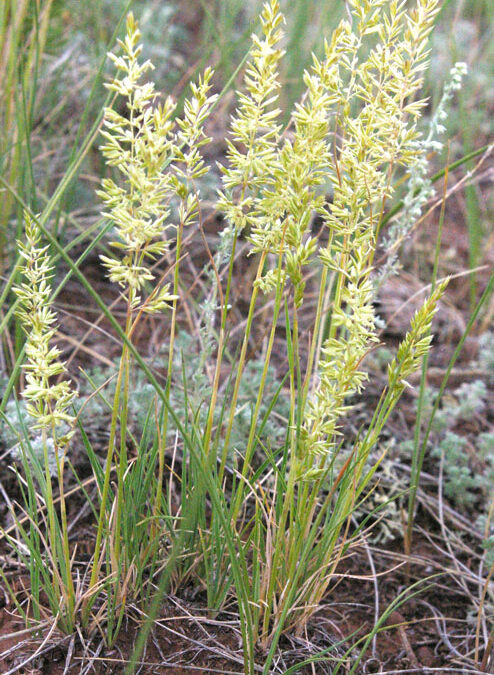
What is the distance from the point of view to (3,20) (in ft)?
6.76

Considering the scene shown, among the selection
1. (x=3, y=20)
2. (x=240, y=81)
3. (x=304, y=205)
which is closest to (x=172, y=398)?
(x=304, y=205)

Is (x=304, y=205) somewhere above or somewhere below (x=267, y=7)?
below

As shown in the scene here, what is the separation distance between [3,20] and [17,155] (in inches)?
16.8

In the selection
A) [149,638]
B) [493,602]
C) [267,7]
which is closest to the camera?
[267,7]

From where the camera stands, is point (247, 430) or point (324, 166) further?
point (247, 430)

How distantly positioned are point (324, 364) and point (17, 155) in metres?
1.37

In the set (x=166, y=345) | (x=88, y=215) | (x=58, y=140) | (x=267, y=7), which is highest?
(x=267, y=7)

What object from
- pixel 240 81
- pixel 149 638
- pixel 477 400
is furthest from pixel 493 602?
pixel 240 81

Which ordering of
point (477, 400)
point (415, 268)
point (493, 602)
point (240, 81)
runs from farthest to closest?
point (240, 81) < point (415, 268) < point (477, 400) < point (493, 602)

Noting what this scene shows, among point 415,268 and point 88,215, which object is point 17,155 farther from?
point 415,268

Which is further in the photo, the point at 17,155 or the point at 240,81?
the point at 240,81

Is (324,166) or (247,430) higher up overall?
(324,166)

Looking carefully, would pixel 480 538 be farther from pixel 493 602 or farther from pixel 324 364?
pixel 324 364

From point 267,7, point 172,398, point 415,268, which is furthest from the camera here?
point 415,268
